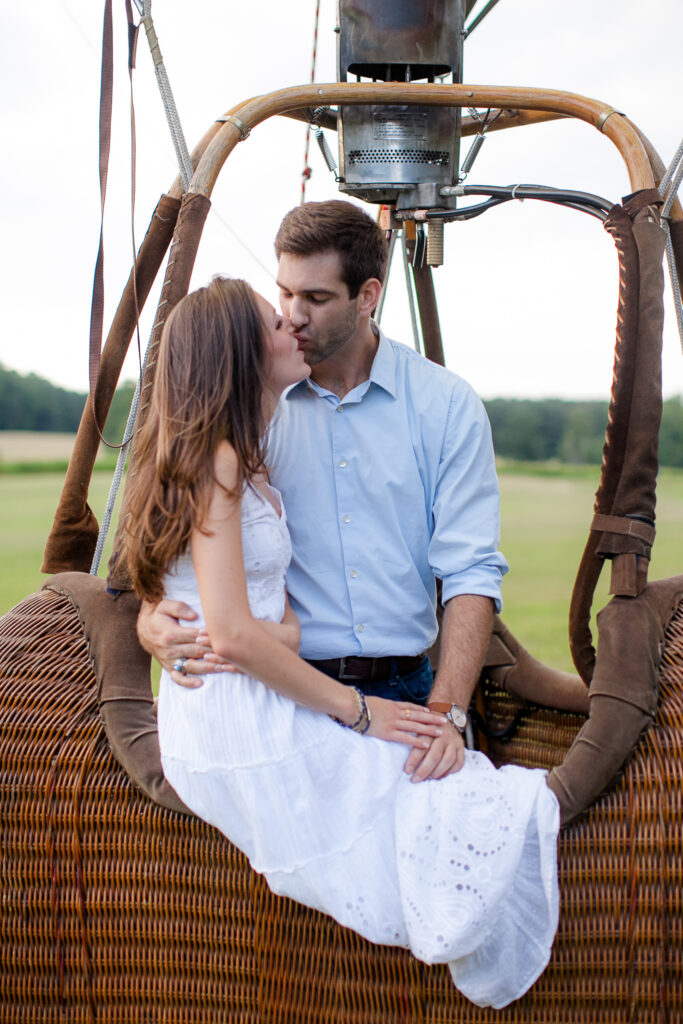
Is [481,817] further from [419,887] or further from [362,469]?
[362,469]

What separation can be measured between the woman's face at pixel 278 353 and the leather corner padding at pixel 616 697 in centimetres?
65

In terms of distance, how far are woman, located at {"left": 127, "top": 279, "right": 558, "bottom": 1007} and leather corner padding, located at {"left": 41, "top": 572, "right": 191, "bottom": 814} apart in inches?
3.7

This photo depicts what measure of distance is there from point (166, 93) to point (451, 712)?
119cm

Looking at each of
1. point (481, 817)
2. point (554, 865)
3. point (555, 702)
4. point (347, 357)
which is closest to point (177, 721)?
point (481, 817)

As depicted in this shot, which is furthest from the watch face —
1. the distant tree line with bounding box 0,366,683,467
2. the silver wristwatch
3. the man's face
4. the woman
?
the distant tree line with bounding box 0,366,683,467

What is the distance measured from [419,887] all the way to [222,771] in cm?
31

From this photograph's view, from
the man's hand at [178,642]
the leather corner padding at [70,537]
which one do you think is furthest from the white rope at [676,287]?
the leather corner padding at [70,537]

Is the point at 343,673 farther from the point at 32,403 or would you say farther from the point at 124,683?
the point at 32,403

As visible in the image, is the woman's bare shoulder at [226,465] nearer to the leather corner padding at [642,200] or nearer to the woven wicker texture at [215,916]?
the woven wicker texture at [215,916]

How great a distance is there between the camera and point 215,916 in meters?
1.46

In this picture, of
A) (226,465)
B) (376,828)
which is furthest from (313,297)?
(376,828)

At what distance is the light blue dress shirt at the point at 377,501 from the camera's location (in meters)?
1.75

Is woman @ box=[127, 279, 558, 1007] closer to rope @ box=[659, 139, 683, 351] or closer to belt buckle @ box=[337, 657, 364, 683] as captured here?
belt buckle @ box=[337, 657, 364, 683]

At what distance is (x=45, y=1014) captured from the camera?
5.02 feet
